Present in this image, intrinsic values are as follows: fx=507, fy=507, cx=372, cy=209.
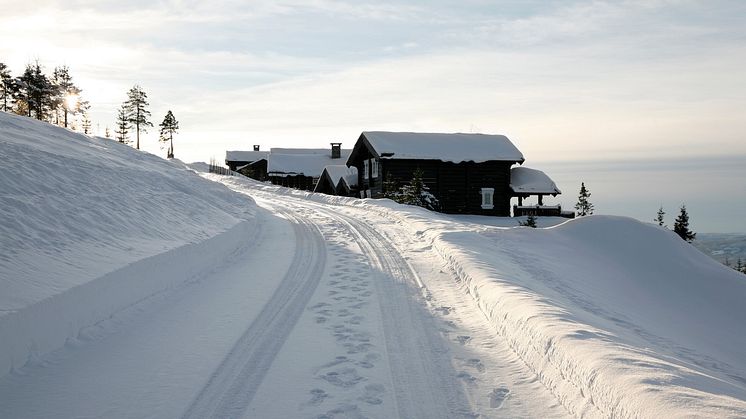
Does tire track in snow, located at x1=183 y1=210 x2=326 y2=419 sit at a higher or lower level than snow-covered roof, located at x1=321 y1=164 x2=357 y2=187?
lower

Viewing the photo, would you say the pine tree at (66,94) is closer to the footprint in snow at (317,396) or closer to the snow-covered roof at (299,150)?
the snow-covered roof at (299,150)

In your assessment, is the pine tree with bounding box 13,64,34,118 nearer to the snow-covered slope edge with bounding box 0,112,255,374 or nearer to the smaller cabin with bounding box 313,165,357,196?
the smaller cabin with bounding box 313,165,357,196

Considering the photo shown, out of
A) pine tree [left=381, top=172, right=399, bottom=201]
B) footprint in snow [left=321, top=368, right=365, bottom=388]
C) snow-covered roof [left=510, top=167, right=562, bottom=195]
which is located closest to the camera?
footprint in snow [left=321, top=368, right=365, bottom=388]

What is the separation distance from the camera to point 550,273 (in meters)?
Result: 11.0

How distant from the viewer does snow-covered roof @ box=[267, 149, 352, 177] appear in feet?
210

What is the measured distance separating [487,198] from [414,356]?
111ft

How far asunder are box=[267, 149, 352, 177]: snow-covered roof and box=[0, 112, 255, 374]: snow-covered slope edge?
48753 millimetres

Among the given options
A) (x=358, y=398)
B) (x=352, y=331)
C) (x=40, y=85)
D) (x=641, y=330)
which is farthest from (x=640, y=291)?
(x=40, y=85)

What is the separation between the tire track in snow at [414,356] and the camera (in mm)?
4340

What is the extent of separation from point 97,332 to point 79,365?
0.96 m

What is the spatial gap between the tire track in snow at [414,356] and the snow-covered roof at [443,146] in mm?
27793

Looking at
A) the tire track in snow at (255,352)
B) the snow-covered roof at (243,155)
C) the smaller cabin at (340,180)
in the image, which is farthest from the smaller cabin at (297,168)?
the tire track in snow at (255,352)

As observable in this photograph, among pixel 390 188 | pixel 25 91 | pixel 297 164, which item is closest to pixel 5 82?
pixel 25 91

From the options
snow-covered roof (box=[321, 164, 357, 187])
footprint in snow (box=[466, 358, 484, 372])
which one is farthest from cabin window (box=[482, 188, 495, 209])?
footprint in snow (box=[466, 358, 484, 372])
